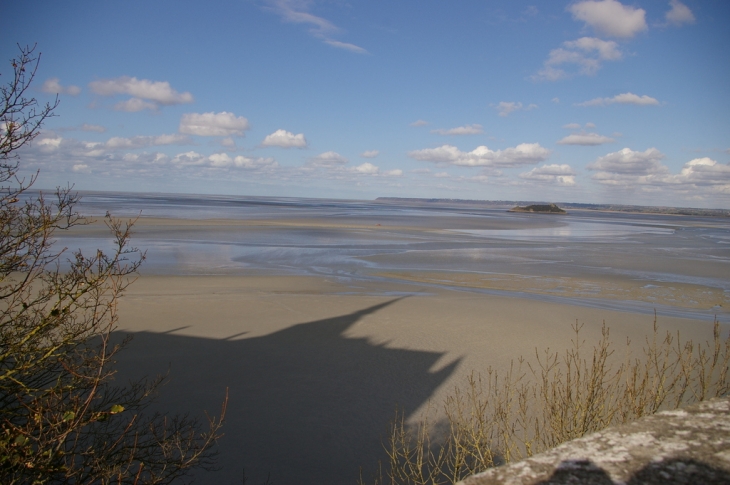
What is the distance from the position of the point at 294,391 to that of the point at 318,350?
2071 mm

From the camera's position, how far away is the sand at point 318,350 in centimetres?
644

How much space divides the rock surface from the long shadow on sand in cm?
464

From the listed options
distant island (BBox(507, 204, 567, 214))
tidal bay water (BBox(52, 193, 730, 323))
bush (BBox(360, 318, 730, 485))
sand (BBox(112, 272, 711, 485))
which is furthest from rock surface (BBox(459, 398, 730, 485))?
distant island (BBox(507, 204, 567, 214))

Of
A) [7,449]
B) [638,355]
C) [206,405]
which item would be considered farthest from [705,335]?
[7,449]

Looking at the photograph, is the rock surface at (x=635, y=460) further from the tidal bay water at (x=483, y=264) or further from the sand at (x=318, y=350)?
the tidal bay water at (x=483, y=264)

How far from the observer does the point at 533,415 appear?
6883 mm

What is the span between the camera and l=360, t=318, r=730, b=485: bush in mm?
4098

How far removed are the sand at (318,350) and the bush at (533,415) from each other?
672 millimetres

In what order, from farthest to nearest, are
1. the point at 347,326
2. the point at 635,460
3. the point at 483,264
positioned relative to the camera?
the point at 483,264 < the point at 347,326 < the point at 635,460

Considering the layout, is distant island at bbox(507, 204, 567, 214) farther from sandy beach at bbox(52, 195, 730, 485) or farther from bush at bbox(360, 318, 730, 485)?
bush at bbox(360, 318, 730, 485)

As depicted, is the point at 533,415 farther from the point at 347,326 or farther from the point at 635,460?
the point at 635,460

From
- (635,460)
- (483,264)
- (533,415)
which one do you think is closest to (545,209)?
(483,264)

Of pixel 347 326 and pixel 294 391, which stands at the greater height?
pixel 347 326

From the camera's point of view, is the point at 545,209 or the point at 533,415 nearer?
the point at 533,415
